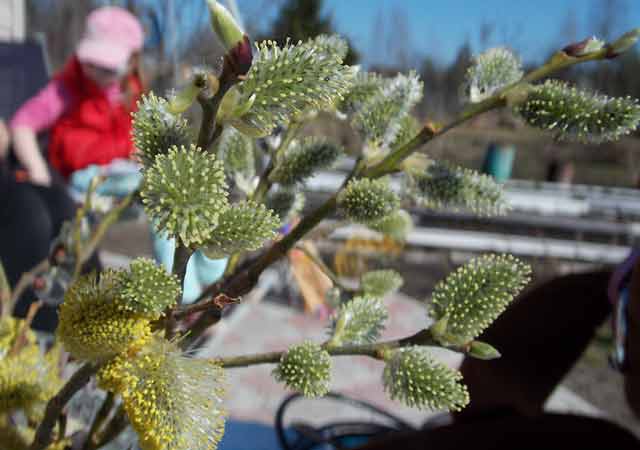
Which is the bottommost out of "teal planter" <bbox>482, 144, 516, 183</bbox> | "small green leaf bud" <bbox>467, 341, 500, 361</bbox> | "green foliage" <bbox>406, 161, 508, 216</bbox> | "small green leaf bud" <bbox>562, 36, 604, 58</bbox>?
"teal planter" <bbox>482, 144, 516, 183</bbox>

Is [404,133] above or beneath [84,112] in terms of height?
above

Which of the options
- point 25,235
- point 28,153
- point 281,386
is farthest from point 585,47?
point 28,153

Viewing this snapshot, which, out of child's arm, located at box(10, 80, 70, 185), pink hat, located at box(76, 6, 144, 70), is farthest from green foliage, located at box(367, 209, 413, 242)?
pink hat, located at box(76, 6, 144, 70)

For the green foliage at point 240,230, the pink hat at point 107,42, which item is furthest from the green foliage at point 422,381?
the pink hat at point 107,42

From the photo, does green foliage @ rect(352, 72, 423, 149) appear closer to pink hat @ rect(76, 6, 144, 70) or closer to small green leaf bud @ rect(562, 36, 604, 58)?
small green leaf bud @ rect(562, 36, 604, 58)

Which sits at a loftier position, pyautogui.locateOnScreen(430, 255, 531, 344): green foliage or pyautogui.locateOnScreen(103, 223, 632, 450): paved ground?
pyautogui.locateOnScreen(430, 255, 531, 344): green foliage

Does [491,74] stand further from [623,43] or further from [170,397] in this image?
[170,397]
